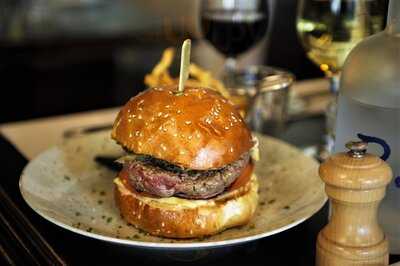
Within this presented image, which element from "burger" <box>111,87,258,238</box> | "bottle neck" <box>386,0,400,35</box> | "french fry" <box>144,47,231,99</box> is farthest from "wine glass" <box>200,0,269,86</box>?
"bottle neck" <box>386,0,400,35</box>

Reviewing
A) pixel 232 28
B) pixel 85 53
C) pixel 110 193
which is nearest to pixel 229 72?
pixel 232 28

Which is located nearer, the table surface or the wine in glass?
the table surface

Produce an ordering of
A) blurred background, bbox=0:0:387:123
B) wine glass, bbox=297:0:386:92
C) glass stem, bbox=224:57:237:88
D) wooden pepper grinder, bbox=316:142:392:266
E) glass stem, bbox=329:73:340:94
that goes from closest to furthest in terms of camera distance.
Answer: wooden pepper grinder, bbox=316:142:392:266, wine glass, bbox=297:0:386:92, glass stem, bbox=329:73:340:94, glass stem, bbox=224:57:237:88, blurred background, bbox=0:0:387:123

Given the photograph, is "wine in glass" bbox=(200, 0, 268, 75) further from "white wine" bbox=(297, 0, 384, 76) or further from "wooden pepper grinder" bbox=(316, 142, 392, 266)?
"wooden pepper grinder" bbox=(316, 142, 392, 266)

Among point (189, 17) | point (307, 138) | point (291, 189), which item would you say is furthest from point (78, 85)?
point (291, 189)

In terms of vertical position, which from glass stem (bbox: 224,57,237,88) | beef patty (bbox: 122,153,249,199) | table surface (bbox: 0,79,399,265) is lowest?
table surface (bbox: 0,79,399,265)

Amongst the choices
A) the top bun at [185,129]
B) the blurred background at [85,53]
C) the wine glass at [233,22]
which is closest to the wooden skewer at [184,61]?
the top bun at [185,129]
